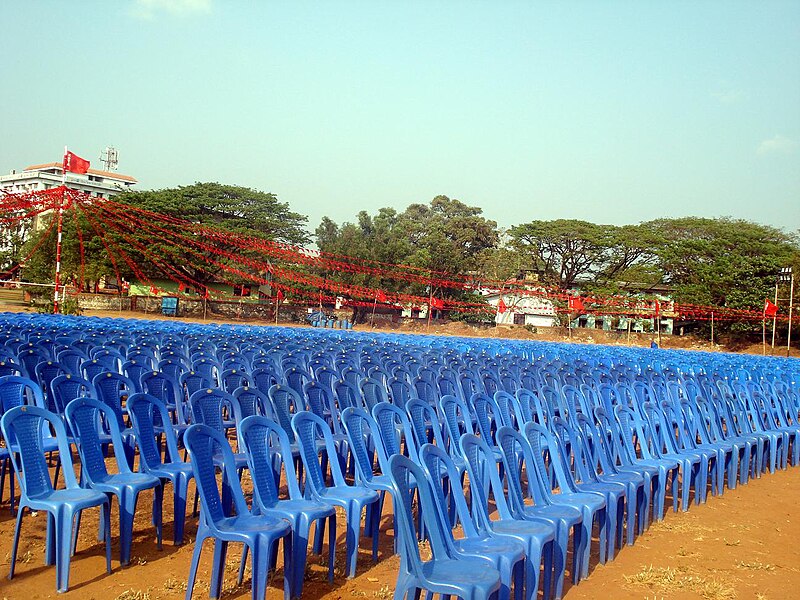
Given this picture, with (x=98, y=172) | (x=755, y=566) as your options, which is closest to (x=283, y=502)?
(x=755, y=566)

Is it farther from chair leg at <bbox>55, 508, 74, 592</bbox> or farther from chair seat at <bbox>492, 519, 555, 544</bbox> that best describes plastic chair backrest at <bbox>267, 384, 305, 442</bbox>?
chair seat at <bbox>492, 519, 555, 544</bbox>

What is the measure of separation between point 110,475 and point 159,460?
1.27ft

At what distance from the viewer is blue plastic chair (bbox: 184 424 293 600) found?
3545mm

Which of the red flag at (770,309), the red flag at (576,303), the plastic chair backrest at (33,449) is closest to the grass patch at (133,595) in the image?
the plastic chair backrest at (33,449)

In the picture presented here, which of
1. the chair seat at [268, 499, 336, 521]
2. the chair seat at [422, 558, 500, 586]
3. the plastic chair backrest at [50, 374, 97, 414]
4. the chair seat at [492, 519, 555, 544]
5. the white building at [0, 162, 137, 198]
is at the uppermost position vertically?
the white building at [0, 162, 137, 198]

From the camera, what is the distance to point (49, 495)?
3895 millimetres

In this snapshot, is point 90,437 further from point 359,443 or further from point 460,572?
point 460,572

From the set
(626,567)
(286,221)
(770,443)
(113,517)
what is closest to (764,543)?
(626,567)

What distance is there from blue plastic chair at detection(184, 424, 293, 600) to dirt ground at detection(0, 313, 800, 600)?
0.22m

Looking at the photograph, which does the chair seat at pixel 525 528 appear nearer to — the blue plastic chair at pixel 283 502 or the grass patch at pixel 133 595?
the blue plastic chair at pixel 283 502

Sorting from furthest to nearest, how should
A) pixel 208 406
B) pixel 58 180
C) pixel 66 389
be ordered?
pixel 58 180, pixel 66 389, pixel 208 406

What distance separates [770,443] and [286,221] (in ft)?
135

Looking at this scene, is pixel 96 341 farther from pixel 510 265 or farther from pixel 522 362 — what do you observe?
pixel 510 265

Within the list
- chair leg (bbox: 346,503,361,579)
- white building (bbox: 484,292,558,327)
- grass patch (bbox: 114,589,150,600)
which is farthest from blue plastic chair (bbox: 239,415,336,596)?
white building (bbox: 484,292,558,327)
